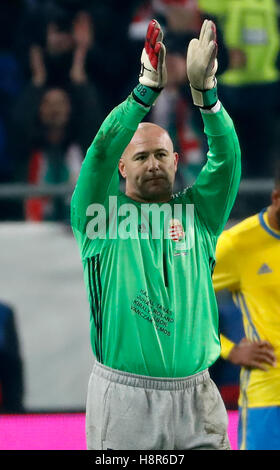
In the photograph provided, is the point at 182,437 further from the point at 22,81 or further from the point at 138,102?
the point at 22,81

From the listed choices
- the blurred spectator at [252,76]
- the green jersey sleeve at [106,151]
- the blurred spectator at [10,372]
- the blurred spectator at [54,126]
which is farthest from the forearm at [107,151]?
the blurred spectator at [252,76]

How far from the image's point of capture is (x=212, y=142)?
11.0 feet

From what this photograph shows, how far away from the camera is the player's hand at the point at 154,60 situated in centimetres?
307

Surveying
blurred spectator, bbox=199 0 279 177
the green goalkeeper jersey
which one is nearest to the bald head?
the green goalkeeper jersey

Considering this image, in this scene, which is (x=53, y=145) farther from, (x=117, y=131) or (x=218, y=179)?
(x=117, y=131)

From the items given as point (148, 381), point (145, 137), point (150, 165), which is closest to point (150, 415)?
point (148, 381)

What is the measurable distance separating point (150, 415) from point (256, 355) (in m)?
0.91

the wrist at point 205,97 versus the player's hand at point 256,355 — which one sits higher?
the wrist at point 205,97

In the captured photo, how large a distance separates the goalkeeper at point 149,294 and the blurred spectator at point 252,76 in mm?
3712

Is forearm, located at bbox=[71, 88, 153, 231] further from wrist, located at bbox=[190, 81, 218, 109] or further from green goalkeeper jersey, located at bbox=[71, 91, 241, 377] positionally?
wrist, located at bbox=[190, 81, 218, 109]

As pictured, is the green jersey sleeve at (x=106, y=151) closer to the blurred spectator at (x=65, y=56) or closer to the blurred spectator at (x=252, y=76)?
the blurred spectator at (x=65, y=56)

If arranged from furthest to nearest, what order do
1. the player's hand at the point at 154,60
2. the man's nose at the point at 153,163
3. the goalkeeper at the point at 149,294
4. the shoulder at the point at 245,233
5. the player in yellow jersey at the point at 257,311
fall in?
the shoulder at the point at 245,233
the player in yellow jersey at the point at 257,311
the man's nose at the point at 153,163
the goalkeeper at the point at 149,294
the player's hand at the point at 154,60

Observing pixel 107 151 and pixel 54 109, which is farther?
pixel 54 109

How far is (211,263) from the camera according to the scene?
343cm
